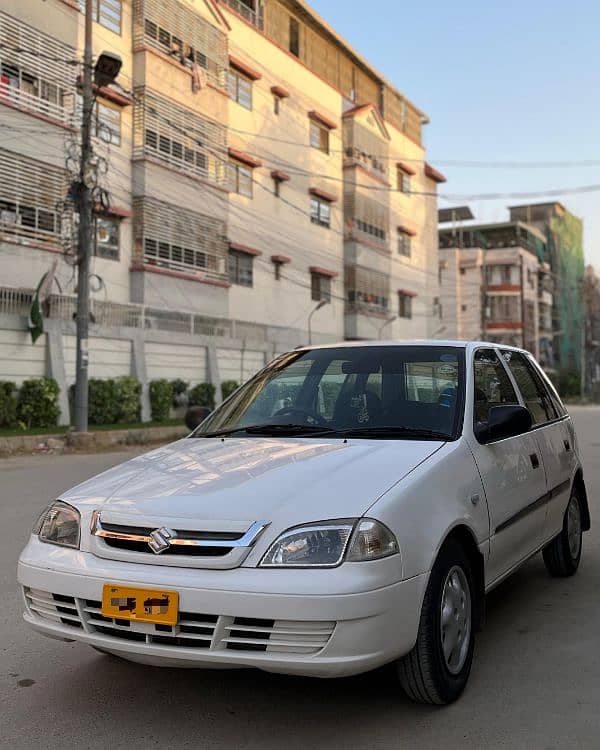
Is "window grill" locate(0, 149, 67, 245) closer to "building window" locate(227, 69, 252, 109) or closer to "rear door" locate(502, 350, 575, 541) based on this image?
"building window" locate(227, 69, 252, 109)

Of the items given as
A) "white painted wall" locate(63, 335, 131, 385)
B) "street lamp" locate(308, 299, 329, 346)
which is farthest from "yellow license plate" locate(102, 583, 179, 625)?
"street lamp" locate(308, 299, 329, 346)

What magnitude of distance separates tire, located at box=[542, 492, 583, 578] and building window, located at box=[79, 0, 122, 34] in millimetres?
23170

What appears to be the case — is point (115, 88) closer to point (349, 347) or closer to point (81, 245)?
point (81, 245)

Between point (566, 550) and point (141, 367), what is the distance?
19206 millimetres

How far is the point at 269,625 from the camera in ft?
9.18

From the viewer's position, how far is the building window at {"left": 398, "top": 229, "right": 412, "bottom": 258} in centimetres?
4462

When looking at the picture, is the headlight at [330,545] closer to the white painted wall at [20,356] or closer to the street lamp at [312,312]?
the white painted wall at [20,356]

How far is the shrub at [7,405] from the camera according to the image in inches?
727

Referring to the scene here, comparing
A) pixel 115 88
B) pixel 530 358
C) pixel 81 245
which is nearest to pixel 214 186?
pixel 115 88

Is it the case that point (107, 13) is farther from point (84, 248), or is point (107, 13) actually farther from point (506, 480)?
point (506, 480)

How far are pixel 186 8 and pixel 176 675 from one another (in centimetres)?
2773

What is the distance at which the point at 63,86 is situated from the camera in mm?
22359

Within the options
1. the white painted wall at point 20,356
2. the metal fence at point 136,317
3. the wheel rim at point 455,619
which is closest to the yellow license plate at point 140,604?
the wheel rim at point 455,619

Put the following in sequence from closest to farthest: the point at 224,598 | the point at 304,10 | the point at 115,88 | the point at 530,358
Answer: the point at 224,598 → the point at 530,358 → the point at 115,88 → the point at 304,10
